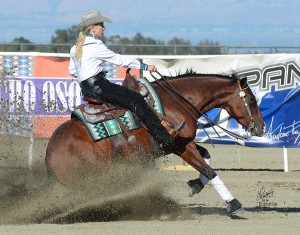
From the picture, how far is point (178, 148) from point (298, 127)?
6.38m

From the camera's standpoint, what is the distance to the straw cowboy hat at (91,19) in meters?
10.3

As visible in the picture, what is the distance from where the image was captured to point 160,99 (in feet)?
35.1

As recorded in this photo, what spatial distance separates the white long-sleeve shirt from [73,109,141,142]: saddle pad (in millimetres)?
468

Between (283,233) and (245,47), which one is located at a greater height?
(245,47)

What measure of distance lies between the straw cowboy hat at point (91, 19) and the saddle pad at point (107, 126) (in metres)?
0.97

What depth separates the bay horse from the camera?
33.5ft

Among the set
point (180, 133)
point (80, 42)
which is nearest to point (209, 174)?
point (180, 133)

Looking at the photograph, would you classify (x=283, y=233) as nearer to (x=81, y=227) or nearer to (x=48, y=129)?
(x=81, y=227)

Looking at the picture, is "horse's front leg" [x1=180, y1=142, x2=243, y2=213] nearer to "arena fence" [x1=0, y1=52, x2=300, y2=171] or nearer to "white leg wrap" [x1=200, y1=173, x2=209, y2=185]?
"white leg wrap" [x1=200, y1=173, x2=209, y2=185]

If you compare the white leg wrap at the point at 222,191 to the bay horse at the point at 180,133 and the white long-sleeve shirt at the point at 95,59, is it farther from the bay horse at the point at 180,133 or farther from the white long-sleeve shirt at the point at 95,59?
the white long-sleeve shirt at the point at 95,59

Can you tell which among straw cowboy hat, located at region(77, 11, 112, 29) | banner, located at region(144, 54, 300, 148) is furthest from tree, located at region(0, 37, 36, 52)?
straw cowboy hat, located at region(77, 11, 112, 29)

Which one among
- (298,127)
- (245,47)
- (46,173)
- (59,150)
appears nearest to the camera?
(59,150)

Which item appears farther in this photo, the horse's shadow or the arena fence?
the arena fence

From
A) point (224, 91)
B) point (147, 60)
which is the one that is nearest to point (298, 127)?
point (147, 60)
